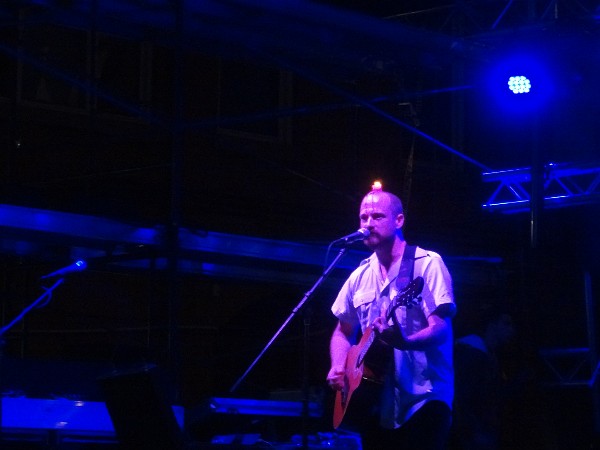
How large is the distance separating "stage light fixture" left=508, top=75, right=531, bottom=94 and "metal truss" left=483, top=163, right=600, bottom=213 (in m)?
1.75

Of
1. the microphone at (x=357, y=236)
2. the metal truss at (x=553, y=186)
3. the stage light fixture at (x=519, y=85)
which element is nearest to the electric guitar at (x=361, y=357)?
the microphone at (x=357, y=236)

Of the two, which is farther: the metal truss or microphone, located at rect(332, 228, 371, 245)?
the metal truss

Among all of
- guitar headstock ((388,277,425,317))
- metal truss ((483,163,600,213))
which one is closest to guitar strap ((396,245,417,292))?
guitar headstock ((388,277,425,317))

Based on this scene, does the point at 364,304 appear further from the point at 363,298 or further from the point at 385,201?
the point at 385,201

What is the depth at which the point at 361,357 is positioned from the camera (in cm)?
534

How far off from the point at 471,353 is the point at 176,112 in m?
2.72

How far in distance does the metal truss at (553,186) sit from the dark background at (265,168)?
0.06 meters

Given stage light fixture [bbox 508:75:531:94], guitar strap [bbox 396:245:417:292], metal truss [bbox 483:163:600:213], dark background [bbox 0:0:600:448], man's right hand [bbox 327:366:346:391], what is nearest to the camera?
guitar strap [bbox 396:245:417:292]

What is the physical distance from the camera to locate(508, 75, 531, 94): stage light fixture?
8.80 m

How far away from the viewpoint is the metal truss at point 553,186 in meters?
10.5

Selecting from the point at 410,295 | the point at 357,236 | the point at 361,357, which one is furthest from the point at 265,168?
the point at 410,295

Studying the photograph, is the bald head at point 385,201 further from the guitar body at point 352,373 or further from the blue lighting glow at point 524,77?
the blue lighting glow at point 524,77

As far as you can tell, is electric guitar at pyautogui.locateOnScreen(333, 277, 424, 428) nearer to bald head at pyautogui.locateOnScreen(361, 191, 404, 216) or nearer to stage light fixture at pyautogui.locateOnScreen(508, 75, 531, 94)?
bald head at pyautogui.locateOnScreen(361, 191, 404, 216)

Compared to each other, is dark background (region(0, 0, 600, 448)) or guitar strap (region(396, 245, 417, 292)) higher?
dark background (region(0, 0, 600, 448))
